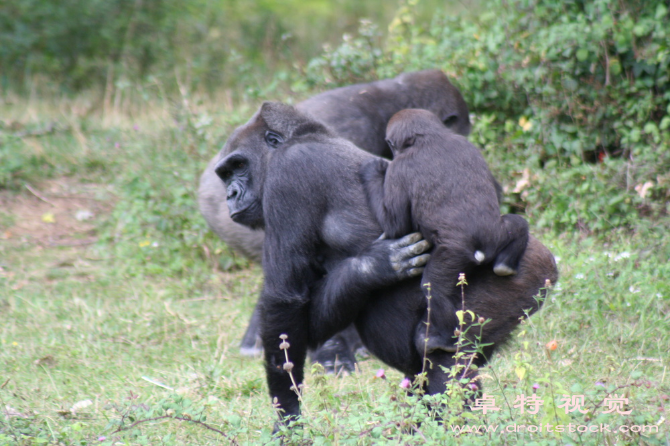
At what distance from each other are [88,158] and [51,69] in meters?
4.10

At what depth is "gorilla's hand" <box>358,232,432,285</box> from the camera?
2.74 meters

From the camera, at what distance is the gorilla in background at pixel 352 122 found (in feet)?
14.8

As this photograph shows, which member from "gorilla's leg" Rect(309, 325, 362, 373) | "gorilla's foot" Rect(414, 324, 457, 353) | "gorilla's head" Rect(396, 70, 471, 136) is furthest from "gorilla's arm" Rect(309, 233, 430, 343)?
"gorilla's head" Rect(396, 70, 471, 136)

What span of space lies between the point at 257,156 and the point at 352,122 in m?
1.79

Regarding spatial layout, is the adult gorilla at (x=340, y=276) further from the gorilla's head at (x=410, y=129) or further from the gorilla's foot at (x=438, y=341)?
the gorilla's head at (x=410, y=129)

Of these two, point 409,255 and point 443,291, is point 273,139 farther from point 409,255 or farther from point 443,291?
point 443,291

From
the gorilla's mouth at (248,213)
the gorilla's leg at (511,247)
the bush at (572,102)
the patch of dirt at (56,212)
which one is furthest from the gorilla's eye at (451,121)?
the patch of dirt at (56,212)

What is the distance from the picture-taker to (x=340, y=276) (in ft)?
9.52

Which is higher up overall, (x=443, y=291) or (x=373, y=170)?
(x=373, y=170)

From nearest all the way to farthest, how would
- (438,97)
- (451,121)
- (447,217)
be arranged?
(447,217) < (451,121) < (438,97)

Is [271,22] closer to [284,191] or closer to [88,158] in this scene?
[88,158]

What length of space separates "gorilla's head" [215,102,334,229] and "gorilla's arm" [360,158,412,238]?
1.38 feet

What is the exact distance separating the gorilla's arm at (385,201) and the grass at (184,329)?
61 cm

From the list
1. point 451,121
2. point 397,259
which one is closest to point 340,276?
point 397,259
